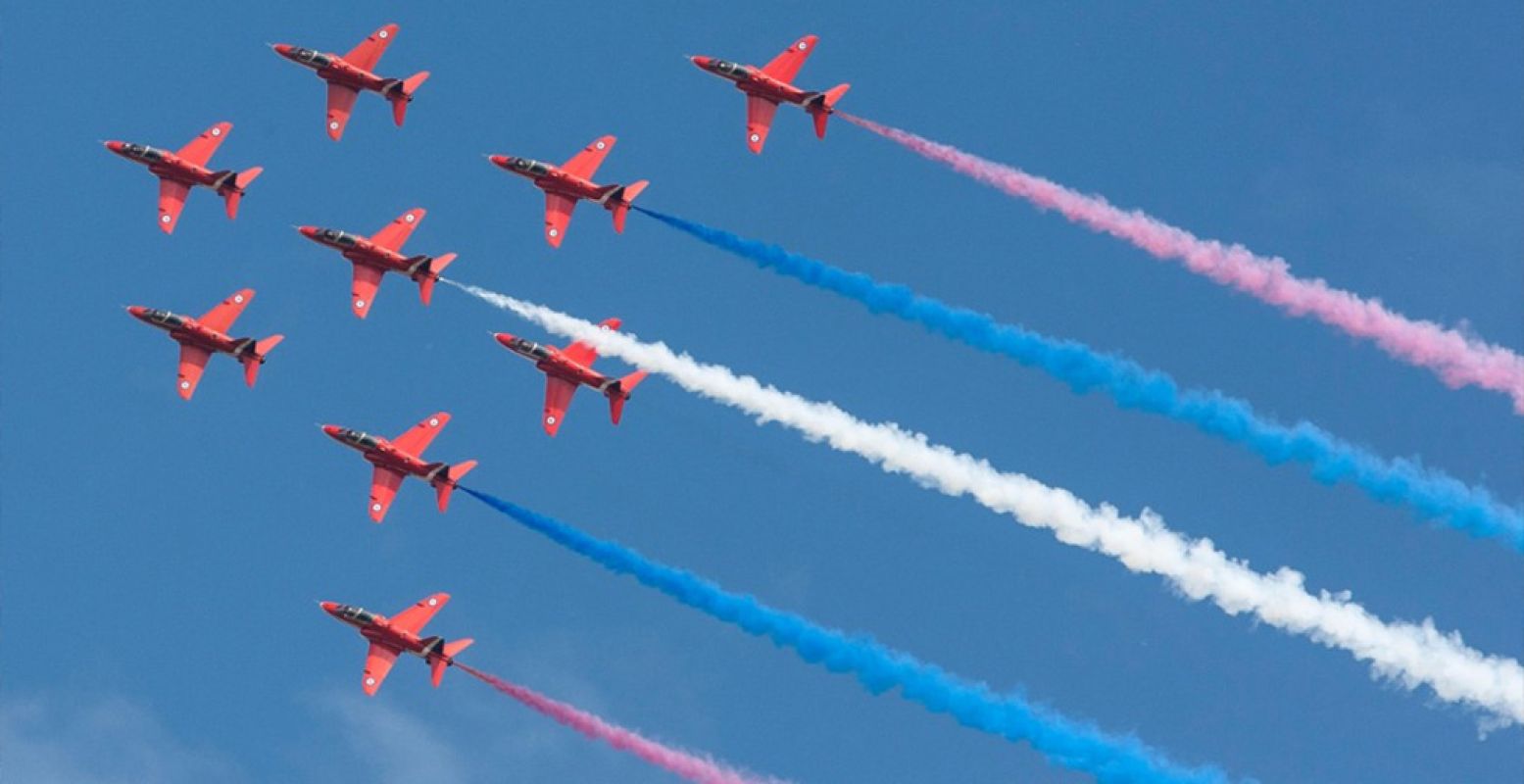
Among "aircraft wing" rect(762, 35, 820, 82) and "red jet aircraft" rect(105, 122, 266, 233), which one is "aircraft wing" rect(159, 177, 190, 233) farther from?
"aircraft wing" rect(762, 35, 820, 82)

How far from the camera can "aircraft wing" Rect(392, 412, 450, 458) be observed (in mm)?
102875

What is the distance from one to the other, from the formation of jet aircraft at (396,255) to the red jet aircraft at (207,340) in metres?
0.04

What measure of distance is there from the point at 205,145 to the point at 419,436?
14659 mm

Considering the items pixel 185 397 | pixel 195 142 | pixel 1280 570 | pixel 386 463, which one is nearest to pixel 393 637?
pixel 386 463

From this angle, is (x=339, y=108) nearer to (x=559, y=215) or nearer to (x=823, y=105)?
(x=559, y=215)

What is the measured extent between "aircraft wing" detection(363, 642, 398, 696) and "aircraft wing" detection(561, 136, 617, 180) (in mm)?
18765

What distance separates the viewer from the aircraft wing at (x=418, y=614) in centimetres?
10069

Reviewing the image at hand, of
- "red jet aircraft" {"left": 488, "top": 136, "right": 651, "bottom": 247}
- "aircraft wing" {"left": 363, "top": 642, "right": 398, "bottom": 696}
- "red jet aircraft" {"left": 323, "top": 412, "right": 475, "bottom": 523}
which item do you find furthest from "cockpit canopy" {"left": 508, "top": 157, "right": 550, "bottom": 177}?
"aircraft wing" {"left": 363, "top": 642, "right": 398, "bottom": 696}

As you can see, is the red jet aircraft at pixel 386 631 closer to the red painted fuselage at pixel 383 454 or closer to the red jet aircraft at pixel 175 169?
the red painted fuselage at pixel 383 454

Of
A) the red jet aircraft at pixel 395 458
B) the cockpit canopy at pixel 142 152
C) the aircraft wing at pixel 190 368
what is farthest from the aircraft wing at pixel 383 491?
the cockpit canopy at pixel 142 152

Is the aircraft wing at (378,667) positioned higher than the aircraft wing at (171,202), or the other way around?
the aircraft wing at (171,202)

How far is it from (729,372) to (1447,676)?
27180mm

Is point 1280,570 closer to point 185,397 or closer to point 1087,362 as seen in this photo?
point 1087,362

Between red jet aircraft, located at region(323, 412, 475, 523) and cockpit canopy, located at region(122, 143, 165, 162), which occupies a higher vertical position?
cockpit canopy, located at region(122, 143, 165, 162)
